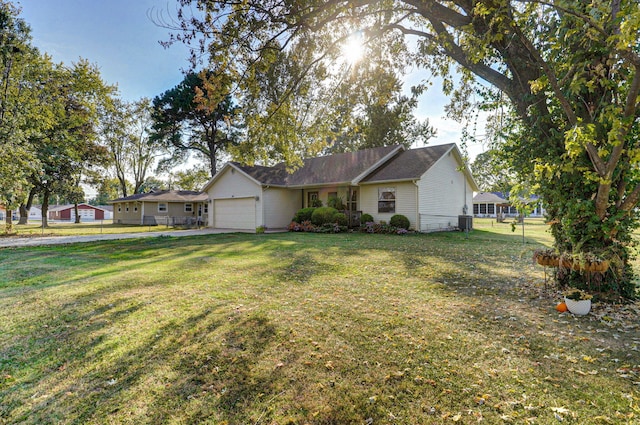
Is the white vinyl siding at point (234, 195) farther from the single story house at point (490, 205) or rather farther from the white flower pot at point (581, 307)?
the single story house at point (490, 205)

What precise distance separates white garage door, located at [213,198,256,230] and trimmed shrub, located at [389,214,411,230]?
866cm

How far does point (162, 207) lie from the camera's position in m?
30.5


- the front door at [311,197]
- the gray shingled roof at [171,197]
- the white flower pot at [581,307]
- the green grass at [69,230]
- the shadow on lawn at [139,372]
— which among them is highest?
the gray shingled roof at [171,197]

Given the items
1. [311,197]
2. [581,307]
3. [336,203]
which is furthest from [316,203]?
[581,307]

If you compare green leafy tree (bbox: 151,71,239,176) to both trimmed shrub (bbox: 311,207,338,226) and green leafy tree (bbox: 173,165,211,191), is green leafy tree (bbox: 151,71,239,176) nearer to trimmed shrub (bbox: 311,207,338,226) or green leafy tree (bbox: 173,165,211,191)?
green leafy tree (bbox: 173,165,211,191)

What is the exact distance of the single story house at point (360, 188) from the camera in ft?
54.1

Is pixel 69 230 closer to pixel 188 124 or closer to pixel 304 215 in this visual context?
pixel 188 124

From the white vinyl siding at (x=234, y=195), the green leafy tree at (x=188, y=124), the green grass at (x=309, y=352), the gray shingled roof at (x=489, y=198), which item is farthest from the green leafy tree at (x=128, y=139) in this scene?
the gray shingled roof at (x=489, y=198)

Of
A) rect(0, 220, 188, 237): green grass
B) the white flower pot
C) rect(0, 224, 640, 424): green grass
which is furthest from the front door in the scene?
the white flower pot

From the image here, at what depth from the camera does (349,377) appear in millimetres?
2771

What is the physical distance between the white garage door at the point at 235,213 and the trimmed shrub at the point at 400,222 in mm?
8656

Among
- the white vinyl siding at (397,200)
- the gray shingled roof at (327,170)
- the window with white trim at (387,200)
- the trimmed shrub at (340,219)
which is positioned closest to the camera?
the white vinyl siding at (397,200)

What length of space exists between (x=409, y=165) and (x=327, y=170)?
5.45 m

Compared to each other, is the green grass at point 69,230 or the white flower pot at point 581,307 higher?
the green grass at point 69,230
